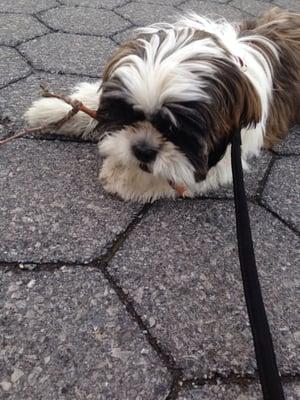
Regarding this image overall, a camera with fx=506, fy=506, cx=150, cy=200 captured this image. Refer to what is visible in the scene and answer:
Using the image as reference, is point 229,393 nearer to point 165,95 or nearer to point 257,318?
point 257,318

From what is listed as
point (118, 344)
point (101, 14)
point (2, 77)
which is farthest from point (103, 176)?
point (101, 14)

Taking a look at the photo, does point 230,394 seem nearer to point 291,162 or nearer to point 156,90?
point 156,90

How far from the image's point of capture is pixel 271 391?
4.00 ft

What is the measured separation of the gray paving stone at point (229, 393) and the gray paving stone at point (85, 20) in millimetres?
2713

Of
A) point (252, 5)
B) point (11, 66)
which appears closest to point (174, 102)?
point (11, 66)

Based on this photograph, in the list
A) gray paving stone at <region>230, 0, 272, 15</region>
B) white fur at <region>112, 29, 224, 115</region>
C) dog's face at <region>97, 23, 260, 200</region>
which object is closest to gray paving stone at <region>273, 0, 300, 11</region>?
gray paving stone at <region>230, 0, 272, 15</region>

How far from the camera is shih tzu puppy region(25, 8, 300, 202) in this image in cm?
172

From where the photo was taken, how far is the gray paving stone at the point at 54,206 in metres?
1.88

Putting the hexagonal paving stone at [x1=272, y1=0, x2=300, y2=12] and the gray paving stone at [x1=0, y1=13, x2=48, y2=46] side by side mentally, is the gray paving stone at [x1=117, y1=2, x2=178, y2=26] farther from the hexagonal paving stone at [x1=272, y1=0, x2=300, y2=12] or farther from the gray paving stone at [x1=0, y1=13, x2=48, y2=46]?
the hexagonal paving stone at [x1=272, y1=0, x2=300, y2=12]

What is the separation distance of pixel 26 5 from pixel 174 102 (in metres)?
2.63

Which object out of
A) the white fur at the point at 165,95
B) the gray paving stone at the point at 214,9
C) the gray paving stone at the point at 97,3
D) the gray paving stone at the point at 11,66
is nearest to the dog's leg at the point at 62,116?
the white fur at the point at 165,95

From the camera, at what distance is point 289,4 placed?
4.69 meters

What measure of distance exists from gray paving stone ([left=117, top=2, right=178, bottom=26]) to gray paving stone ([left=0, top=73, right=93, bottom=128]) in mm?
1119

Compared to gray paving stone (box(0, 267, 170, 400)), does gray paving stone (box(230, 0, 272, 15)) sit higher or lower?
higher
